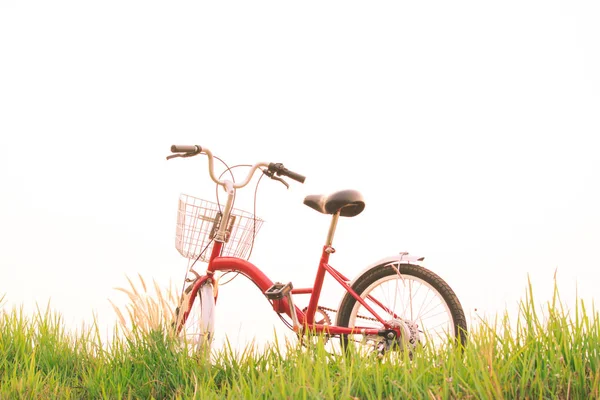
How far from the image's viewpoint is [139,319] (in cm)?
429

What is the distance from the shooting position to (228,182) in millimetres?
4887

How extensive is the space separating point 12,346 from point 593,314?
12.6 ft

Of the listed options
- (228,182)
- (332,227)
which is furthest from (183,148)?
(332,227)

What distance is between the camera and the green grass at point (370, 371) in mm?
2777

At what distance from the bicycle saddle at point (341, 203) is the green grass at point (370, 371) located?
952 mm

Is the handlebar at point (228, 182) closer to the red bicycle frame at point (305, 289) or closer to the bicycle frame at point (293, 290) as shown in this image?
the bicycle frame at point (293, 290)

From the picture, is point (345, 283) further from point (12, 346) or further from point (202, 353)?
point (12, 346)

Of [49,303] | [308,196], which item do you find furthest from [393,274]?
[49,303]

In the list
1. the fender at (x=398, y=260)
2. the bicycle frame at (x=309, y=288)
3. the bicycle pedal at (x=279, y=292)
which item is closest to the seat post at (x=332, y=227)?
the bicycle frame at (x=309, y=288)

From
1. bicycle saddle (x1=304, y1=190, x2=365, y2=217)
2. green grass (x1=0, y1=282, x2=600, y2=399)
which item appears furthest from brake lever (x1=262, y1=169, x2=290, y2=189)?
green grass (x1=0, y1=282, x2=600, y2=399)

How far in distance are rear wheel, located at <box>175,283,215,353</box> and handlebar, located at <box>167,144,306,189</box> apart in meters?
0.78

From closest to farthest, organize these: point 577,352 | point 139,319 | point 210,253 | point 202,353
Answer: point 577,352 < point 202,353 < point 139,319 < point 210,253

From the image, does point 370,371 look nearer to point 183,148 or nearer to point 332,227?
point 332,227

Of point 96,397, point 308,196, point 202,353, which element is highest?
point 308,196
